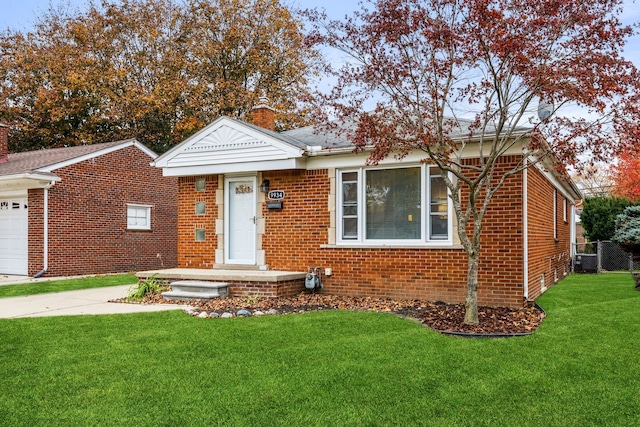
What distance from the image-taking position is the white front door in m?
11.4

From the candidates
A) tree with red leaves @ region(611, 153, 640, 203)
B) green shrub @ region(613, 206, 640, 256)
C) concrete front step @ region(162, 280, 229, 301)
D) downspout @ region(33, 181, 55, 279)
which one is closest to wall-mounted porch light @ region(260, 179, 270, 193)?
concrete front step @ region(162, 280, 229, 301)

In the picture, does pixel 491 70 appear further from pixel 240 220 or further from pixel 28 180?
pixel 28 180

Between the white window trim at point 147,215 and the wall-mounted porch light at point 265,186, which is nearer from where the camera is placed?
the wall-mounted porch light at point 265,186

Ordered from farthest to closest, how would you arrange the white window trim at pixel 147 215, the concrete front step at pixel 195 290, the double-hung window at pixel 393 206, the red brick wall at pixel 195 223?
the white window trim at pixel 147 215 → the red brick wall at pixel 195 223 → the concrete front step at pixel 195 290 → the double-hung window at pixel 393 206

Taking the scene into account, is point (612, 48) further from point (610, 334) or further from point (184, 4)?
point (184, 4)

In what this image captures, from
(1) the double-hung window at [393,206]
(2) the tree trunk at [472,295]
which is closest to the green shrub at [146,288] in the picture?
(1) the double-hung window at [393,206]

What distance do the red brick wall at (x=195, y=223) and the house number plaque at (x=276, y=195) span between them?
1392 millimetres

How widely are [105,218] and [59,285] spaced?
4159 millimetres

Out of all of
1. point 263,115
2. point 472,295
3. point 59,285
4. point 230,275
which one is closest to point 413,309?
point 472,295

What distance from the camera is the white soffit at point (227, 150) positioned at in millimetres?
10594

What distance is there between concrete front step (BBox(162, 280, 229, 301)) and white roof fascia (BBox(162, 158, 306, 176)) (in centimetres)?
239

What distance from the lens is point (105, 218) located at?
56.3 feet

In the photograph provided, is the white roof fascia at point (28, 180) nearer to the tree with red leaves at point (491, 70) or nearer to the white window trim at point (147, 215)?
the white window trim at point (147, 215)

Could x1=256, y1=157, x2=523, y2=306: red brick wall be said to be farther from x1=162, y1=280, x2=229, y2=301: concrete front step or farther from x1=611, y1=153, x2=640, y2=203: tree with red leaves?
x1=611, y1=153, x2=640, y2=203: tree with red leaves
